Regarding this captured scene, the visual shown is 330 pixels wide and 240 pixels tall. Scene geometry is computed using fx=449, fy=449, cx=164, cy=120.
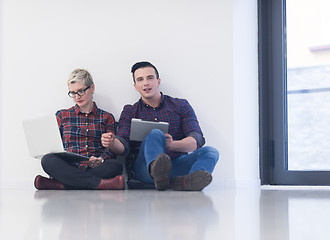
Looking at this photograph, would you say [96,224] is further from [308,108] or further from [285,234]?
[308,108]

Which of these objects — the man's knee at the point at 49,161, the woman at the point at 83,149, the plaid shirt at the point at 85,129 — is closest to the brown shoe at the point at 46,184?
the woman at the point at 83,149

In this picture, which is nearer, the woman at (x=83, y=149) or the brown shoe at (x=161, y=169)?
the brown shoe at (x=161, y=169)

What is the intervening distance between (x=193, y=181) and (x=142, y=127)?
0.52m

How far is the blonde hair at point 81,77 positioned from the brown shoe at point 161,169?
3.32 feet

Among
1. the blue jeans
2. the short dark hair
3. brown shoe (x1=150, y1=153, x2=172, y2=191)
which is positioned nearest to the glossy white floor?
brown shoe (x1=150, y1=153, x2=172, y2=191)

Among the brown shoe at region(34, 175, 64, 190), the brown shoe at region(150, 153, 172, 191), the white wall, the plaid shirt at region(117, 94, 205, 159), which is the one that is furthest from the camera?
the white wall

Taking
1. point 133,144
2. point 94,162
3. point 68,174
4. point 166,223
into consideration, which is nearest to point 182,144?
point 133,144

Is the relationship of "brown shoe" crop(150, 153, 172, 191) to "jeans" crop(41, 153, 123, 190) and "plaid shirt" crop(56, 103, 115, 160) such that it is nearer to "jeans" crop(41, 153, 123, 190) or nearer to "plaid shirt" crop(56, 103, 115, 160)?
"jeans" crop(41, 153, 123, 190)

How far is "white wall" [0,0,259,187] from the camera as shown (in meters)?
3.28

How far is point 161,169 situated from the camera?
97.5 inches

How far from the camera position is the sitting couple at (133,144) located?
261 centimetres

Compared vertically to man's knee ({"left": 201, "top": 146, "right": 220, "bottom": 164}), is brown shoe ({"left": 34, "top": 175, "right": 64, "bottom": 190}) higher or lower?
lower

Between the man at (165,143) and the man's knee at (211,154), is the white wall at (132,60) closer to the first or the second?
the man at (165,143)

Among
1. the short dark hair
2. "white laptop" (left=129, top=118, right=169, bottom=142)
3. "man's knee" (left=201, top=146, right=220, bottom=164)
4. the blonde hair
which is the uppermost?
the short dark hair
